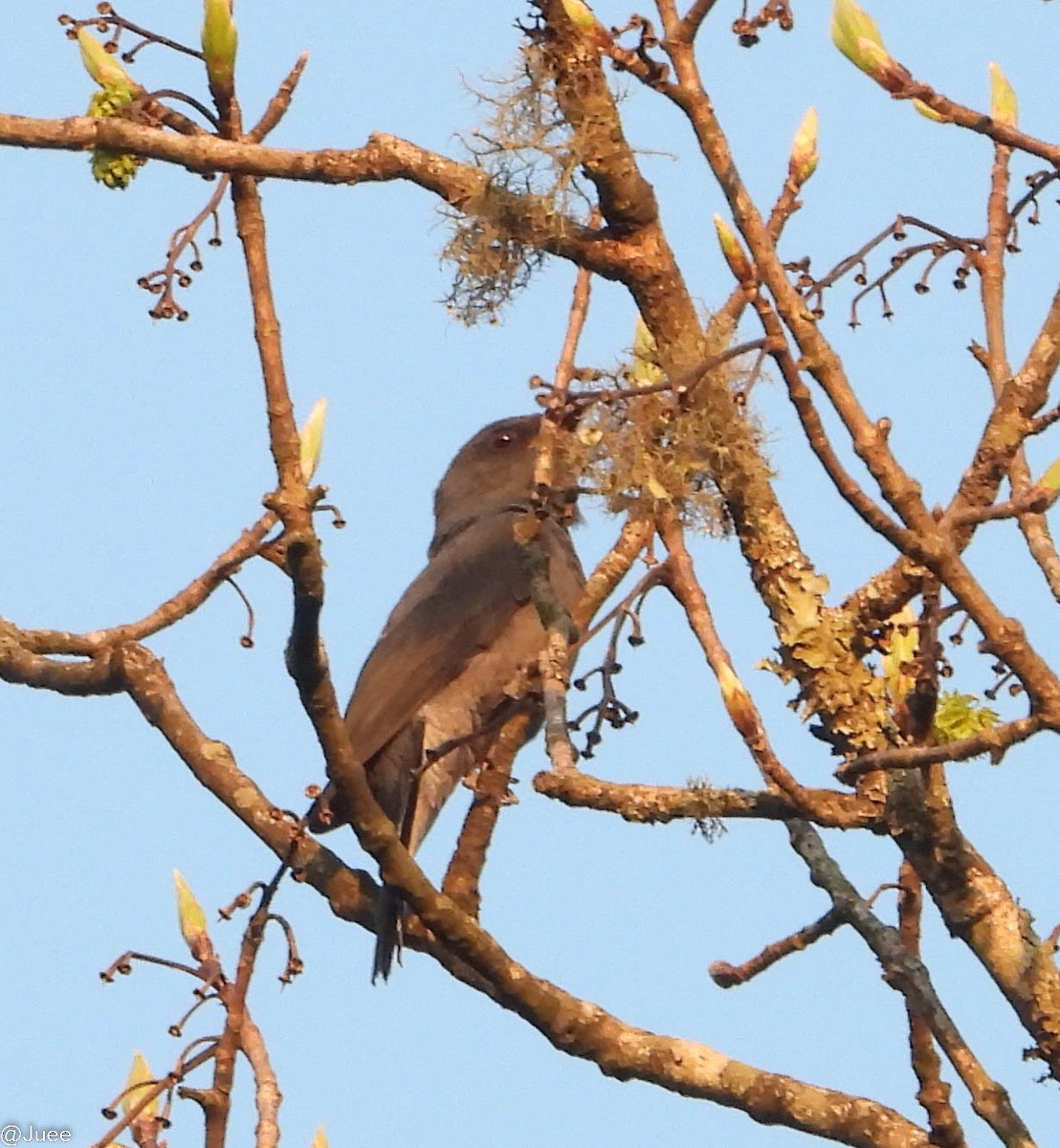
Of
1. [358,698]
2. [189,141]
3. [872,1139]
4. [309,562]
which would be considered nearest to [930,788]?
[872,1139]

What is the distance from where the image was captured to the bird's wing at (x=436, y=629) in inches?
225

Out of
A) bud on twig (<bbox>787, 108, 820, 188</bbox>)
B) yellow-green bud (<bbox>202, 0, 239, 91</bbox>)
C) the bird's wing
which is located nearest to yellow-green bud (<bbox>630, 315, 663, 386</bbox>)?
bud on twig (<bbox>787, 108, 820, 188</bbox>)

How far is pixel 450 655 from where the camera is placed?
6.04 meters

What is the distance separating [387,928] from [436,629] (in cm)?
219

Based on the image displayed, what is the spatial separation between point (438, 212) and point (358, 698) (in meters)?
2.49

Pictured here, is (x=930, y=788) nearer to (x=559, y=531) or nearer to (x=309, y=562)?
(x=309, y=562)

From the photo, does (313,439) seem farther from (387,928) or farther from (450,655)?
(450,655)

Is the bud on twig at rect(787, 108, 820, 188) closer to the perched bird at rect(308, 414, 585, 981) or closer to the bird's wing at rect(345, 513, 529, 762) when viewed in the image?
the perched bird at rect(308, 414, 585, 981)

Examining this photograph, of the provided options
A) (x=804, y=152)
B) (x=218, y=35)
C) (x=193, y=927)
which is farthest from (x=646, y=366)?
(x=193, y=927)

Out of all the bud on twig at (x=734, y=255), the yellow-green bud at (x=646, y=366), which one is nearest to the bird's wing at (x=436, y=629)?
the yellow-green bud at (x=646, y=366)

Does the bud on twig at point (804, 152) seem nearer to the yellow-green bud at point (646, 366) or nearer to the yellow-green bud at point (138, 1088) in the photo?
the yellow-green bud at point (646, 366)

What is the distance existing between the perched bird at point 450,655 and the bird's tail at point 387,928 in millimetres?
680

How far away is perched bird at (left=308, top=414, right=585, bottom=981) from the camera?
537 cm

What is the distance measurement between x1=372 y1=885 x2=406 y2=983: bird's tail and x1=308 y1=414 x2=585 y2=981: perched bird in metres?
0.68
